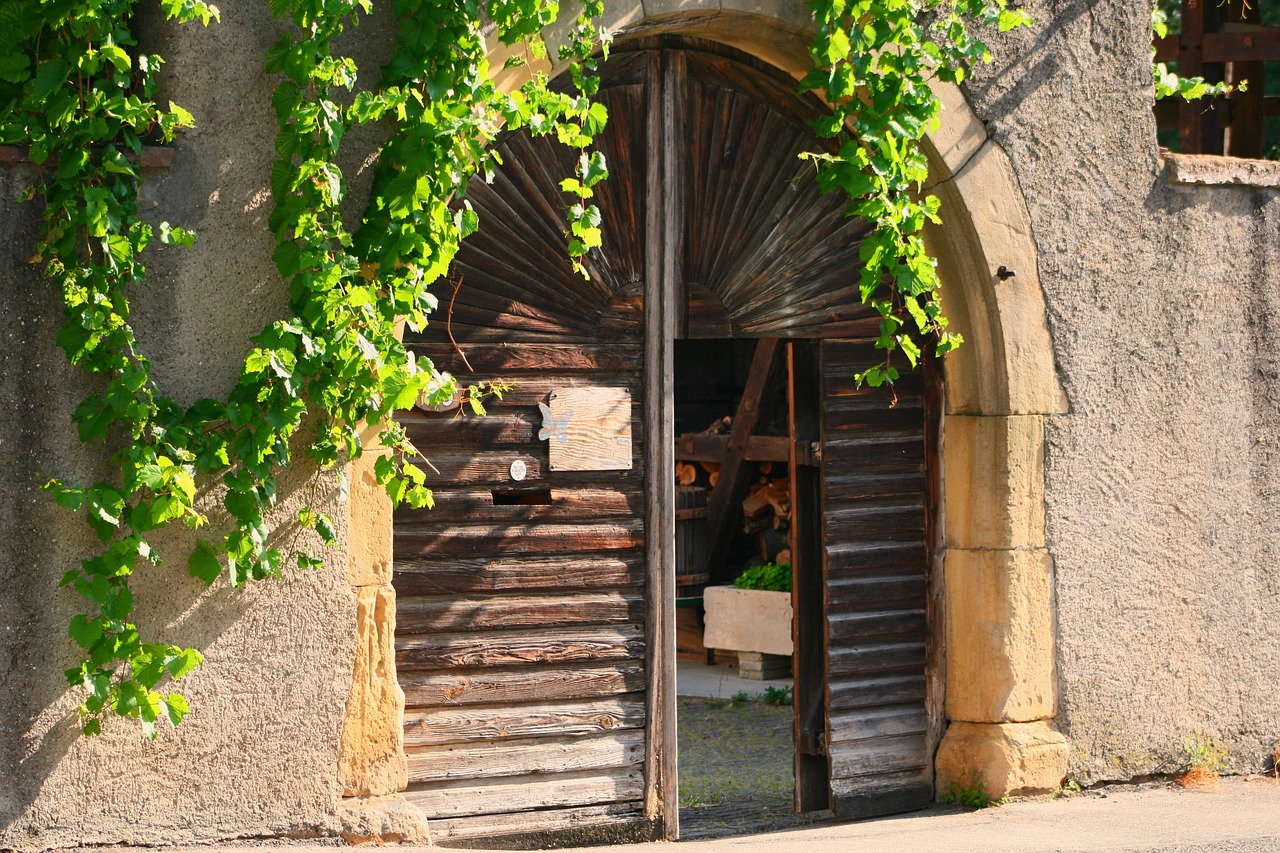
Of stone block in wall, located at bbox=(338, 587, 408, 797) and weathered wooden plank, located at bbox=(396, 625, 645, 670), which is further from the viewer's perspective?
weathered wooden plank, located at bbox=(396, 625, 645, 670)

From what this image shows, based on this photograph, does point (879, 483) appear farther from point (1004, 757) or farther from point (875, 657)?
point (1004, 757)

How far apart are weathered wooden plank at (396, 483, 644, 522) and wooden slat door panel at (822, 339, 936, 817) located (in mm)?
893

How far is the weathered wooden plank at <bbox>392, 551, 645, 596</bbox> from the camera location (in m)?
4.29

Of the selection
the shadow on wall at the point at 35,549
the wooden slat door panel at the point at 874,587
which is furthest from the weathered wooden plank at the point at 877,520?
the shadow on wall at the point at 35,549

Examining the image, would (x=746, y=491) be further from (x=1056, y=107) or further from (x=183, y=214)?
A: (x=183, y=214)

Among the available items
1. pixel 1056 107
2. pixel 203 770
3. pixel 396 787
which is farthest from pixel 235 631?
pixel 1056 107

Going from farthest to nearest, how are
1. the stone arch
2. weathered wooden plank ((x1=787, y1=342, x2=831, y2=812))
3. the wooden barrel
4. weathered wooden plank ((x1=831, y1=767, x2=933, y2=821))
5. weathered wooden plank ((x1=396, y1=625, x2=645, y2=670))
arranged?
the wooden barrel, weathered wooden plank ((x1=787, y1=342, x2=831, y2=812)), weathered wooden plank ((x1=831, y1=767, x2=933, y2=821)), the stone arch, weathered wooden plank ((x1=396, y1=625, x2=645, y2=670))

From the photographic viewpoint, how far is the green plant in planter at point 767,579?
8320 millimetres

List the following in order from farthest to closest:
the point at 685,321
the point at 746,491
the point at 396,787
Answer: the point at 746,491 < the point at 685,321 < the point at 396,787

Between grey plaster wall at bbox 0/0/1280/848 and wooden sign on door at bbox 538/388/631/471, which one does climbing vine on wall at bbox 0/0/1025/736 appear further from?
wooden sign on door at bbox 538/388/631/471

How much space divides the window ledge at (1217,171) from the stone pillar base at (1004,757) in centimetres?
223

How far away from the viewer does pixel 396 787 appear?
4.06 m

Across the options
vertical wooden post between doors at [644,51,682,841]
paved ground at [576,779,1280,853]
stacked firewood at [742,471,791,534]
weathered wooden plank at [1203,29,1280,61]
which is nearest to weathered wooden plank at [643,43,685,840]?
vertical wooden post between doors at [644,51,682,841]

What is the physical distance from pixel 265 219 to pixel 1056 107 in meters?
3.00
